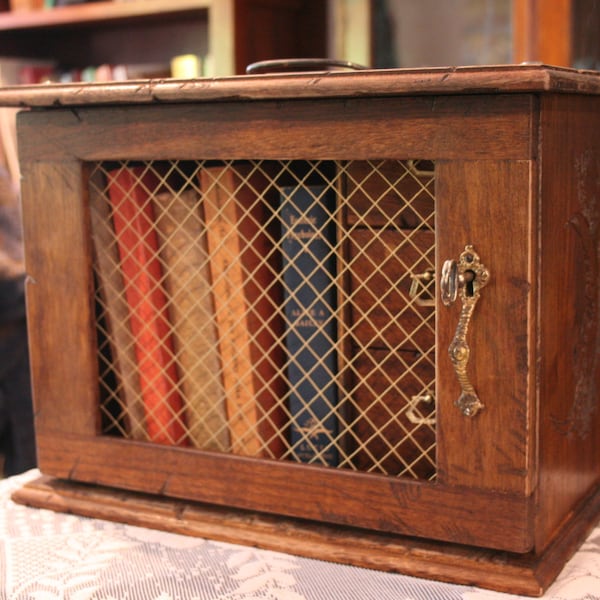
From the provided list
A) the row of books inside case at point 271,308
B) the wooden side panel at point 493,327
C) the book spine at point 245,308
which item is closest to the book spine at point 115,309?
the row of books inside case at point 271,308

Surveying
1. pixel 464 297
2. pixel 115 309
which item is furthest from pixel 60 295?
pixel 464 297

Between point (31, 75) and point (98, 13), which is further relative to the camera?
point (31, 75)

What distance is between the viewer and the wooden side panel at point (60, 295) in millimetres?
889

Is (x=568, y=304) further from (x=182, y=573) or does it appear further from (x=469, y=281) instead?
(x=182, y=573)

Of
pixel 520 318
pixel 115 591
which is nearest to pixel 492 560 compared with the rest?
pixel 520 318

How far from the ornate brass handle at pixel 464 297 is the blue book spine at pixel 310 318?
5.4 inches

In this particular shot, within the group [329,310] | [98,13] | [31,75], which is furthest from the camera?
[31,75]

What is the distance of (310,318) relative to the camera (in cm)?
83

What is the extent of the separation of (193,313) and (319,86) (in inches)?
10.6

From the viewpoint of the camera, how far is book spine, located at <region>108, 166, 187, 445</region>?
89 cm

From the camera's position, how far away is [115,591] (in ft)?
2.50

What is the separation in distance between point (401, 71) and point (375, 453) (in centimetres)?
34

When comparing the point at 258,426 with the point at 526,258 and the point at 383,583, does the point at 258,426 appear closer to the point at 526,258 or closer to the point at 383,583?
the point at 383,583

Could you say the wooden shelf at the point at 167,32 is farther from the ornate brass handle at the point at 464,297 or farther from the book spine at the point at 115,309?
the ornate brass handle at the point at 464,297
